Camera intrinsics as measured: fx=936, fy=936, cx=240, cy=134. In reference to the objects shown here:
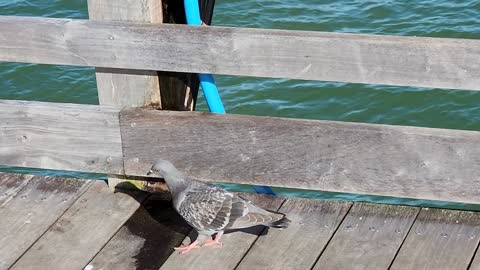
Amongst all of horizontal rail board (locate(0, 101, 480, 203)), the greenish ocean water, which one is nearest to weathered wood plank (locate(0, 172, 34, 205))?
horizontal rail board (locate(0, 101, 480, 203))

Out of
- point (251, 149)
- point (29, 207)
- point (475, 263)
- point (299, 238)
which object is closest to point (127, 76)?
point (251, 149)

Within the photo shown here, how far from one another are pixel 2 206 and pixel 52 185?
1.02ft

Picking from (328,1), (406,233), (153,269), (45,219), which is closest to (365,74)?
(406,233)

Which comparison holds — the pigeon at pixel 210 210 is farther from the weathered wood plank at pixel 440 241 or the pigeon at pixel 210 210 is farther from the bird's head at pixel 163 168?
the weathered wood plank at pixel 440 241

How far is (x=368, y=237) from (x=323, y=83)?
5352 mm

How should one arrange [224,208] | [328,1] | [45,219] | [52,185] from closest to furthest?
[224,208] < [45,219] < [52,185] < [328,1]

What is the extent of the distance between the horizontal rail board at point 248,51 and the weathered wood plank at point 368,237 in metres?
0.76

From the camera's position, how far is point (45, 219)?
468 cm

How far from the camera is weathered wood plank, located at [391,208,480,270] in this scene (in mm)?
4141

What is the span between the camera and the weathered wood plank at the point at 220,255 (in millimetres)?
4230

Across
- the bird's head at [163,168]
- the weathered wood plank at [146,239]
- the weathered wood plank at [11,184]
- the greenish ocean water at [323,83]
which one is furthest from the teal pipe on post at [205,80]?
the greenish ocean water at [323,83]

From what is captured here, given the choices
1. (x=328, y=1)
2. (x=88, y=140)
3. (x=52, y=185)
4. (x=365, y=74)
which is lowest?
(x=328, y=1)

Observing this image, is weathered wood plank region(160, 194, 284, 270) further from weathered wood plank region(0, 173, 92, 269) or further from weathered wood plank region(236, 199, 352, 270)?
weathered wood plank region(0, 173, 92, 269)

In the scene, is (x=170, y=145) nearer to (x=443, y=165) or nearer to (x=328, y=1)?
(x=443, y=165)
